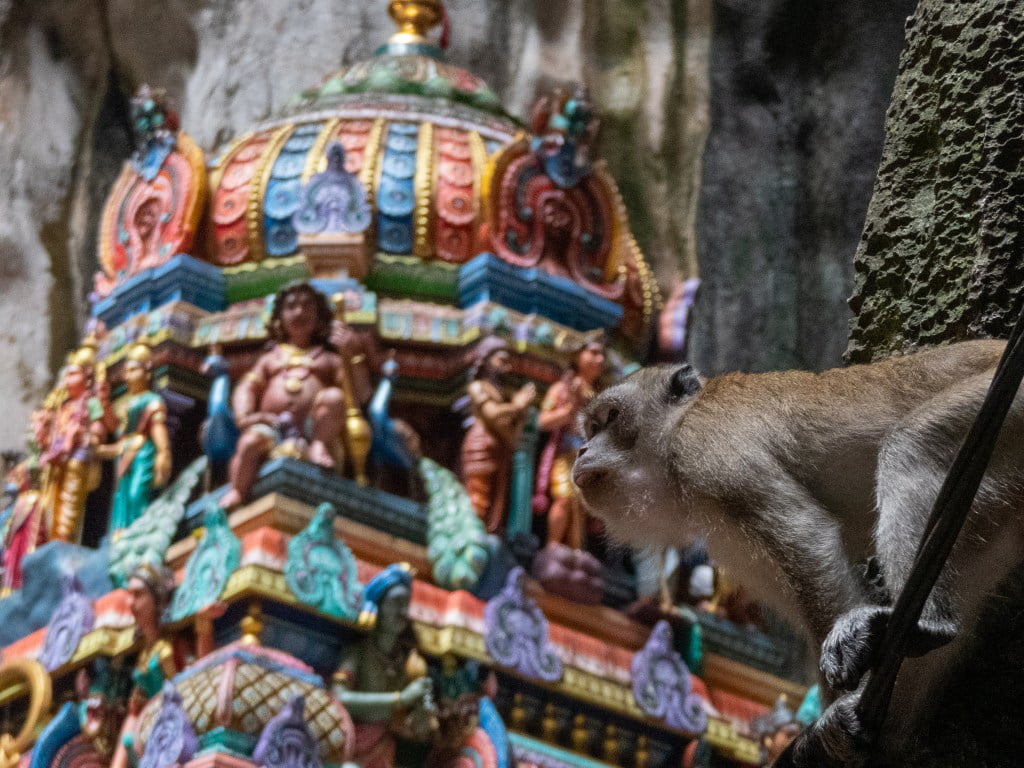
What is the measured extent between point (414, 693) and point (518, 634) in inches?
32.5

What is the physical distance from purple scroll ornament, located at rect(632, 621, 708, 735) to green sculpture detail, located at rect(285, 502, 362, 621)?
1769 mm

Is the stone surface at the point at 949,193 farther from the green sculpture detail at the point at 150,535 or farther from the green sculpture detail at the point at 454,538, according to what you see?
the green sculpture detail at the point at 150,535

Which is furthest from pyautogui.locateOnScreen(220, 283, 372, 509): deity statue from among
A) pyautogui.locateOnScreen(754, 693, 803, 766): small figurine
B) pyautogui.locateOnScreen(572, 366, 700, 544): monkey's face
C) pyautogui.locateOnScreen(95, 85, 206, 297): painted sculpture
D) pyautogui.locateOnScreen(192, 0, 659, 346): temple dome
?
pyautogui.locateOnScreen(572, 366, 700, 544): monkey's face

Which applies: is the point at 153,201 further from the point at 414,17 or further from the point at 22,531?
the point at 414,17

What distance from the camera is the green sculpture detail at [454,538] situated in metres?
9.33

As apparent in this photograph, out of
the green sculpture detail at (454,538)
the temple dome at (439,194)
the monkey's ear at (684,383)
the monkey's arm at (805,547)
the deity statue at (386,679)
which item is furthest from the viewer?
the temple dome at (439,194)

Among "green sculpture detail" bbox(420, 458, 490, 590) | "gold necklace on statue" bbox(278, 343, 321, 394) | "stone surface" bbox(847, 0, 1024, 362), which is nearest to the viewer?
"stone surface" bbox(847, 0, 1024, 362)

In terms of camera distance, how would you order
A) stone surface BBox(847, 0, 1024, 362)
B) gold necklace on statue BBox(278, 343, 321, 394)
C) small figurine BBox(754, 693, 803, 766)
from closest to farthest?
stone surface BBox(847, 0, 1024, 362)
gold necklace on statue BBox(278, 343, 321, 394)
small figurine BBox(754, 693, 803, 766)

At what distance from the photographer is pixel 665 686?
9.82 meters

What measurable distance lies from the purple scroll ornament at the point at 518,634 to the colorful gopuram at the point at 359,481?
0.02 m

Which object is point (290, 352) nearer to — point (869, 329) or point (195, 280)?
point (195, 280)

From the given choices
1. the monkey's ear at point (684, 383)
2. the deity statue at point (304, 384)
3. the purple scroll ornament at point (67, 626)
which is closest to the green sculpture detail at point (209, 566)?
the deity statue at point (304, 384)

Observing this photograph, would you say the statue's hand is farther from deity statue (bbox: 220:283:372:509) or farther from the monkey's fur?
the monkey's fur

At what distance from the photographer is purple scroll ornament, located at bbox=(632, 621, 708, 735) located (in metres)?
9.70
